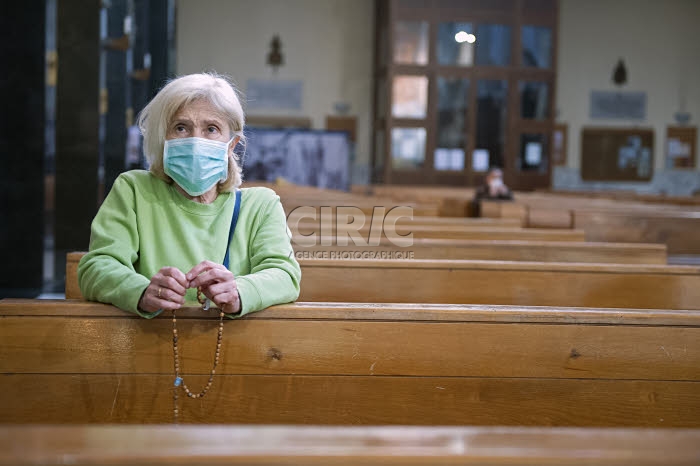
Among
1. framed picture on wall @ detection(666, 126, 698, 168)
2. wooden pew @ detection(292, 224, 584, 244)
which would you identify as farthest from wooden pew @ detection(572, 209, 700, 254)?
framed picture on wall @ detection(666, 126, 698, 168)

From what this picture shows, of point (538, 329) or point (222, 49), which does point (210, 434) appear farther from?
point (222, 49)

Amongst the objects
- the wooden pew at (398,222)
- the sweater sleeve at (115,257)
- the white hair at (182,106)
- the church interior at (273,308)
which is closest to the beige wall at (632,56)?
the church interior at (273,308)

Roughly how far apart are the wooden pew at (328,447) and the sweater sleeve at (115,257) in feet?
2.98

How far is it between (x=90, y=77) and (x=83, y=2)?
0.51 metres

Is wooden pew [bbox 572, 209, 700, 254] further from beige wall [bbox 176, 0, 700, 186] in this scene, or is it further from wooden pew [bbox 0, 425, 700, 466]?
beige wall [bbox 176, 0, 700, 186]

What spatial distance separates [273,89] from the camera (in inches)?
564

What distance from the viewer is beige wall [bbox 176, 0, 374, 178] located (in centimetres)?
1408

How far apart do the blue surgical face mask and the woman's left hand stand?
33 cm

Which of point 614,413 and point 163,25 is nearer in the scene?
point 614,413

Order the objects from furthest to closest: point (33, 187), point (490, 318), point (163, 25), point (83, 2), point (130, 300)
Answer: point (163, 25) → point (83, 2) → point (33, 187) → point (490, 318) → point (130, 300)

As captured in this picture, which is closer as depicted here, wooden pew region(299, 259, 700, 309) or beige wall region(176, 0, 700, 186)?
wooden pew region(299, 259, 700, 309)

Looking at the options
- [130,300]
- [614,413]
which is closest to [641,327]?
[614,413]

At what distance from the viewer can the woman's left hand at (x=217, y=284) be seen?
1.55 meters

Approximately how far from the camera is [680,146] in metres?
15.2
